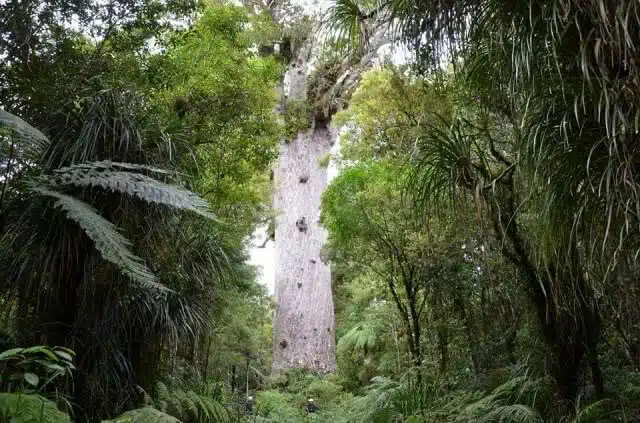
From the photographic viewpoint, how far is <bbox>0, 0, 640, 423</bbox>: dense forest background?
2.92 metres

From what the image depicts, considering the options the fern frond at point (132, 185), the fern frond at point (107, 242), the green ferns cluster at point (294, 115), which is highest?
the green ferns cluster at point (294, 115)

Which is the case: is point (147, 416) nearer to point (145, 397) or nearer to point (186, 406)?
point (145, 397)

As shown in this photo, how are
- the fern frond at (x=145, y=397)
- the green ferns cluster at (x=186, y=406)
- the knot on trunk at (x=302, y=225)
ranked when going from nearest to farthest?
1. the fern frond at (x=145, y=397)
2. the green ferns cluster at (x=186, y=406)
3. the knot on trunk at (x=302, y=225)

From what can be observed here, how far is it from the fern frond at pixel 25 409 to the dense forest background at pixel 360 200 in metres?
0.01

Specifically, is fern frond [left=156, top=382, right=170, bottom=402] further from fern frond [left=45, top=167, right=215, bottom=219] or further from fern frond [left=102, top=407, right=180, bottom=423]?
fern frond [left=45, top=167, right=215, bottom=219]

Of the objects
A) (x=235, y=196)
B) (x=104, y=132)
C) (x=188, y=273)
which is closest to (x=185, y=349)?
(x=188, y=273)

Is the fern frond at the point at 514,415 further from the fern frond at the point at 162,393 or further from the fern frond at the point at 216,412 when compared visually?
the fern frond at the point at 162,393

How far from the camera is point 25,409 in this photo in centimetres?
248

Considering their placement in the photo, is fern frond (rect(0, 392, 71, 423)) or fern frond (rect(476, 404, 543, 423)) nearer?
→ fern frond (rect(0, 392, 71, 423))

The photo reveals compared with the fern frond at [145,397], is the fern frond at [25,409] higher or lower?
lower

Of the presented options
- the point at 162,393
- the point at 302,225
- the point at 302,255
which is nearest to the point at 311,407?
the point at 162,393

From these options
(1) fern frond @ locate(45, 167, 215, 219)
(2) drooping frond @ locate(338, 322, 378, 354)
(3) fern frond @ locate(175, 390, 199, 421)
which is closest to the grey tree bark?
(2) drooping frond @ locate(338, 322, 378, 354)

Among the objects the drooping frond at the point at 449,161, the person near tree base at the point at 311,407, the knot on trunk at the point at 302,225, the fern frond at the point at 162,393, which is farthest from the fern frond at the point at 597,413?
the knot on trunk at the point at 302,225

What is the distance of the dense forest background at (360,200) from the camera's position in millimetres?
2924
